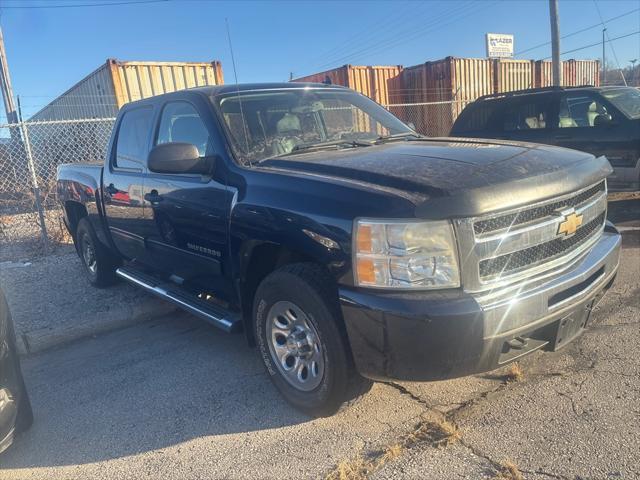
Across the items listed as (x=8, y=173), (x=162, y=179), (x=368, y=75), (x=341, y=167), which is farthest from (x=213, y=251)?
(x=368, y=75)

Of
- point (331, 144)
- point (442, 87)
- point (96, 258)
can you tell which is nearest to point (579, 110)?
point (331, 144)

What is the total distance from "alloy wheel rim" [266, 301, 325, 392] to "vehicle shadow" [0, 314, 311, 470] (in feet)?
0.80

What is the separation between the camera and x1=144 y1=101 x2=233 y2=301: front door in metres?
3.51

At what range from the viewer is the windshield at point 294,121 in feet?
11.8

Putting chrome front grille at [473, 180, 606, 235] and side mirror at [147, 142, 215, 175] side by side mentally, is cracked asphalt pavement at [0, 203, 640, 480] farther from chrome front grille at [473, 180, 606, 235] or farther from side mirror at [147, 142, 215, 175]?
side mirror at [147, 142, 215, 175]

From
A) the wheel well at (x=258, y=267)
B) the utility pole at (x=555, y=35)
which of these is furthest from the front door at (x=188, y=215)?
the utility pole at (x=555, y=35)

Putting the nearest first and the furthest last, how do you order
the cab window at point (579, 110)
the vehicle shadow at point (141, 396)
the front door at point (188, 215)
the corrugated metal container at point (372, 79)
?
the vehicle shadow at point (141, 396), the front door at point (188, 215), the cab window at point (579, 110), the corrugated metal container at point (372, 79)

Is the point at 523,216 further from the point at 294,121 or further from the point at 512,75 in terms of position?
the point at 512,75

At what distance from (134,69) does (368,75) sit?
6726 mm

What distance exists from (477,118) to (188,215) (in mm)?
6523

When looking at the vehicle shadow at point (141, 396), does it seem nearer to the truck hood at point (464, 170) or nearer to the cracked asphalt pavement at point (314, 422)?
the cracked asphalt pavement at point (314, 422)

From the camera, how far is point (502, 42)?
798 inches

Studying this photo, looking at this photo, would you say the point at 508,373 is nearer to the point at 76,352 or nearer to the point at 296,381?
the point at 296,381

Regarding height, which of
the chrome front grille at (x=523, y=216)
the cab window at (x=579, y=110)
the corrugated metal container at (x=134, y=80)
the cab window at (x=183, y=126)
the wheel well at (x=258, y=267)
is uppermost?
the corrugated metal container at (x=134, y=80)
